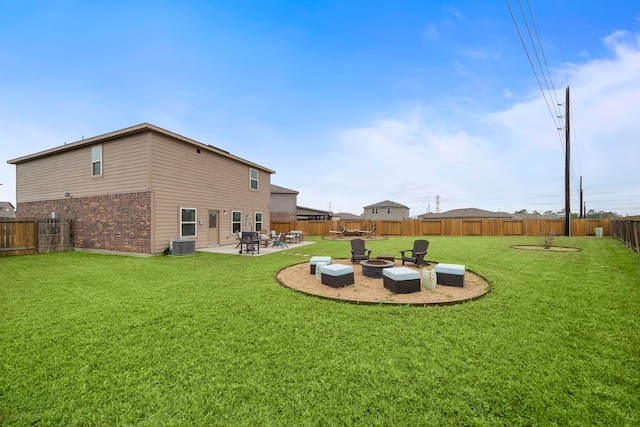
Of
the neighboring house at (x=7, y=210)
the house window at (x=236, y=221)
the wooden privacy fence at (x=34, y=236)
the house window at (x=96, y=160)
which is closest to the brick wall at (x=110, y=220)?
the wooden privacy fence at (x=34, y=236)

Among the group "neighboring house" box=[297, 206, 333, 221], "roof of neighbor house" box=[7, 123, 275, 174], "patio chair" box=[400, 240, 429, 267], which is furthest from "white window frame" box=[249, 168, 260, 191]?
"neighboring house" box=[297, 206, 333, 221]

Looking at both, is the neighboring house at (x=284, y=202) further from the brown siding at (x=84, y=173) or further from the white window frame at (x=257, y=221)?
the brown siding at (x=84, y=173)

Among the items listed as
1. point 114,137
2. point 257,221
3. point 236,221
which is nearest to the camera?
point 114,137

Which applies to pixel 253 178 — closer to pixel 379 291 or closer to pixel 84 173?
pixel 84 173

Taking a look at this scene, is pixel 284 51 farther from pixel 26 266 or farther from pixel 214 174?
pixel 26 266

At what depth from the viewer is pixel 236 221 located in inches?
651

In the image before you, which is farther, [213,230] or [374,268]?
[213,230]

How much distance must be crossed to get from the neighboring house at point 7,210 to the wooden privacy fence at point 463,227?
47387 millimetres

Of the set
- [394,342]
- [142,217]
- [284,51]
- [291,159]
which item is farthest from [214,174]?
[394,342]

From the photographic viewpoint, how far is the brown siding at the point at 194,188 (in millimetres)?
11562

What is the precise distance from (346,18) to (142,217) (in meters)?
13.5

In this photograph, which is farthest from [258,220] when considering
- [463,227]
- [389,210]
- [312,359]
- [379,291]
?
[389,210]

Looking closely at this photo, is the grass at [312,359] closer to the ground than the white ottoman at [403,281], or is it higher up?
closer to the ground

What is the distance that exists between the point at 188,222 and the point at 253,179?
6233 millimetres
